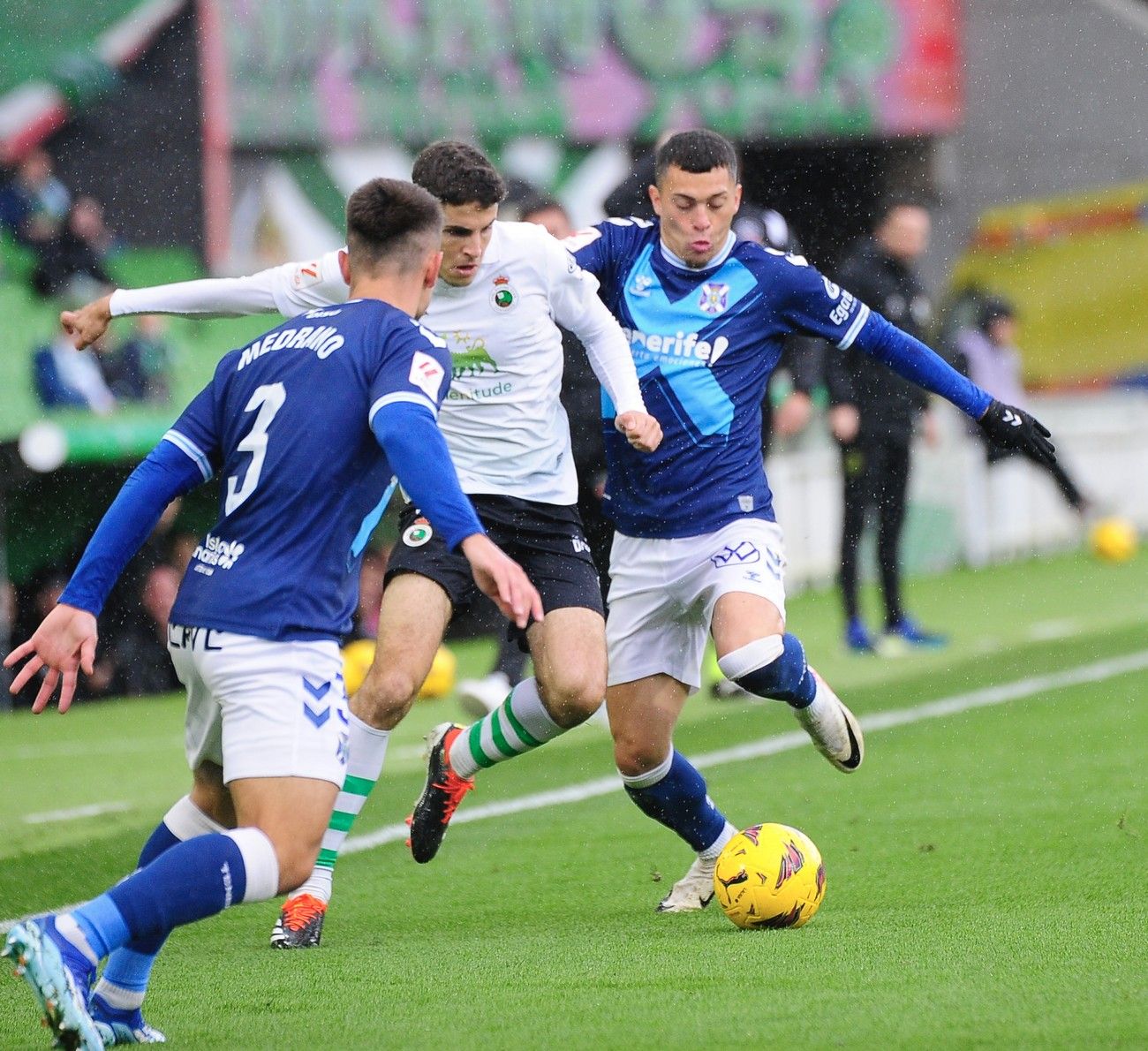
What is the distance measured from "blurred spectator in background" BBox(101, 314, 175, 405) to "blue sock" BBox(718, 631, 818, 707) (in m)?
8.30

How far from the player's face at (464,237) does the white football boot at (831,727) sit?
5.27 feet

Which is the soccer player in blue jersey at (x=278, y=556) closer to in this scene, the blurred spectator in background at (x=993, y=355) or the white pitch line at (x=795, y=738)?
the white pitch line at (x=795, y=738)

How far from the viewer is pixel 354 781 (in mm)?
6047

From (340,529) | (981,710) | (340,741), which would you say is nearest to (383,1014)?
(340,741)

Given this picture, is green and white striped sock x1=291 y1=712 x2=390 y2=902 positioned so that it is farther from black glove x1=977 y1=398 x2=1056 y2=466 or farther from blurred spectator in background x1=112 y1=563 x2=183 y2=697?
blurred spectator in background x1=112 y1=563 x2=183 y2=697

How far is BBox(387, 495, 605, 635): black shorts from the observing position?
6160mm

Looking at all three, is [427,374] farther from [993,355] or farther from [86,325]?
[993,355]

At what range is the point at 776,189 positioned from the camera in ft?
88.1

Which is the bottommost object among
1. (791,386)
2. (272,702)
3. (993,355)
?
(993,355)

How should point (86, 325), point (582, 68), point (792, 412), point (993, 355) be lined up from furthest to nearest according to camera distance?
1. point (582, 68)
2. point (993, 355)
3. point (792, 412)
4. point (86, 325)

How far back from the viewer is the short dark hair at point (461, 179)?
5883 mm

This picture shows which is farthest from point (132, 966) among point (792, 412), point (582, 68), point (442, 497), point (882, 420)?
point (582, 68)

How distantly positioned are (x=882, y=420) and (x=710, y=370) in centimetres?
625

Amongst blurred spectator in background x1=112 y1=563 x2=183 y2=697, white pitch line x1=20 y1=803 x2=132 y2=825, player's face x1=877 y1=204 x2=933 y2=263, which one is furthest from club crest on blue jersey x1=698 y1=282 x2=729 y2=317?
blurred spectator in background x1=112 y1=563 x2=183 y2=697
